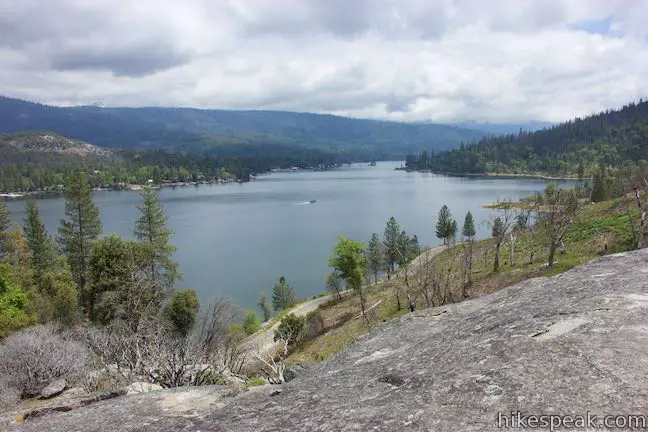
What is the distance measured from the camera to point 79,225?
50250 mm

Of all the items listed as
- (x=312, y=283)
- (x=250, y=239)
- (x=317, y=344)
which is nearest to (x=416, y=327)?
(x=317, y=344)

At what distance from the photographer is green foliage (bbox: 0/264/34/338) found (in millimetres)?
31250

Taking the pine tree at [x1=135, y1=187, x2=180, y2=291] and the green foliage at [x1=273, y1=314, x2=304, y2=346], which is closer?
the green foliage at [x1=273, y1=314, x2=304, y2=346]

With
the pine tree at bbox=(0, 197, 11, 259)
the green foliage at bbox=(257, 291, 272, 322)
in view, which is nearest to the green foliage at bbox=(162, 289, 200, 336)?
the pine tree at bbox=(0, 197, 11, 259)

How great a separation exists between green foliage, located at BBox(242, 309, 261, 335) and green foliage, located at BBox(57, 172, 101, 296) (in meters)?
23.7

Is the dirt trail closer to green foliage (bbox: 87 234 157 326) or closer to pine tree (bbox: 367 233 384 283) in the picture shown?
green foliage (bbox: 87 234 157 326)

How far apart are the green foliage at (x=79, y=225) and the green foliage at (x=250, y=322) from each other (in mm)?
23720

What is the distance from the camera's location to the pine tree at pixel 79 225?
49.7 meters

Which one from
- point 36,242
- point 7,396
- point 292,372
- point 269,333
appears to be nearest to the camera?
point 292,372

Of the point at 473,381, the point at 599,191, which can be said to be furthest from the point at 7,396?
the point at 599,191

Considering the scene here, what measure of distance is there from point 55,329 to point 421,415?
107ft

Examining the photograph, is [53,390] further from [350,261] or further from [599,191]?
[599,191]

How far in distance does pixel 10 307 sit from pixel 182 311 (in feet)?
45.8

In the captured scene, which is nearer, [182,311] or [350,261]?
[182,311]
